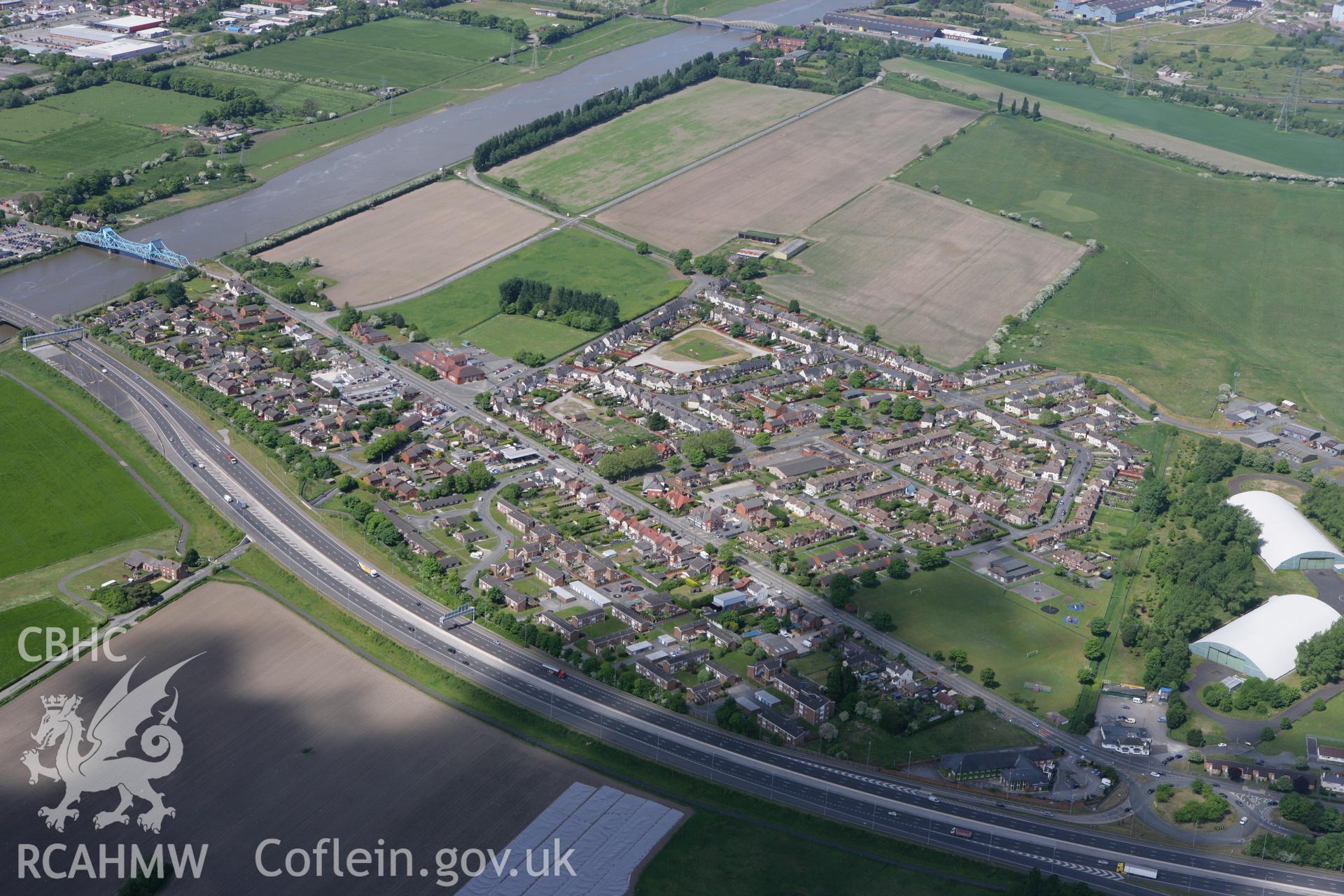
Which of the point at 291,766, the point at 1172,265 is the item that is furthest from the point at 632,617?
the point at 1172,265

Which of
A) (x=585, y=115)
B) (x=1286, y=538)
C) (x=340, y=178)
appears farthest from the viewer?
(x=585, y=115)

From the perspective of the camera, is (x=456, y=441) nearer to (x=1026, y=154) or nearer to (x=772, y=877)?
(x=772, y=877)

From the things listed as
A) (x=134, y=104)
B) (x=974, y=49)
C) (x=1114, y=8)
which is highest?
(x=1114, y=8)

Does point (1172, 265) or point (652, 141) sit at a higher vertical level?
point (652, 141)

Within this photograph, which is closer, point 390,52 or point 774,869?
point 774,869

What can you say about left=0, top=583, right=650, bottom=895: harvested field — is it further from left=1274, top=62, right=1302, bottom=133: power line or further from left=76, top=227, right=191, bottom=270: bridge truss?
left=1274, top=62, right=1302, bottom=133: power line

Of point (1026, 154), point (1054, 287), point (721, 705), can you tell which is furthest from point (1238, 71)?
point (721, 705)

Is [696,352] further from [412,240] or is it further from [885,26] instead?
[885,26]
